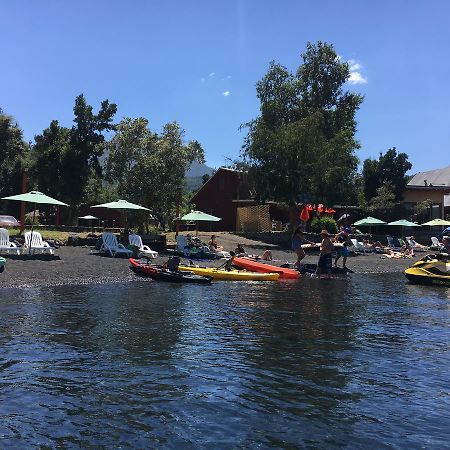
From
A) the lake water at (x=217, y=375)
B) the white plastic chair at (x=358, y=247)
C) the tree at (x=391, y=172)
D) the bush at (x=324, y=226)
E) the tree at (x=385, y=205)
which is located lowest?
the lake water at (x=217, y=375)

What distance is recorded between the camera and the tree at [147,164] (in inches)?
1298

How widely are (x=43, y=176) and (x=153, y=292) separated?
2929cm

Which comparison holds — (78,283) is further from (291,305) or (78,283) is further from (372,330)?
(372,330)

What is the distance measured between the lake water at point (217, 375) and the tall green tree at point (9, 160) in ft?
113

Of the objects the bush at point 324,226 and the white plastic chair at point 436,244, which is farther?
the bush at point 324,226

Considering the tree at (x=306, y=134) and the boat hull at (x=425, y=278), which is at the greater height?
the tree at (x=306, y=134)

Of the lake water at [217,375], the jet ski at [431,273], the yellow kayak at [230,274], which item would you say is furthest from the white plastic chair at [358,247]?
the lake water at [217,375]

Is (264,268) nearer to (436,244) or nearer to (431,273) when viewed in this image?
(431,273)

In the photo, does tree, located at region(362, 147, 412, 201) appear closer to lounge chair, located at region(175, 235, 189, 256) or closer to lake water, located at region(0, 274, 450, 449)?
lounge chair, located at region(175, 235, 189, 256)

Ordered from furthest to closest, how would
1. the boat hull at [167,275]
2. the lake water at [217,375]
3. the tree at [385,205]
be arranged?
the tree at [385,205], the boat hull at [167,275], the lake water at [217,375]

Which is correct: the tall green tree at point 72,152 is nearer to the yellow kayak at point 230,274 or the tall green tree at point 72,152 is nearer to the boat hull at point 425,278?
the yellow kayak at point 230,274

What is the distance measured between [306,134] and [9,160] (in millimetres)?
27360

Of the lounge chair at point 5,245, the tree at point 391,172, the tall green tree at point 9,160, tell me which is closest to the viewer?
the lounge chair at point 5,245

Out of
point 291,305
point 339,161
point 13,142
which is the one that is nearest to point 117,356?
point 291,305
